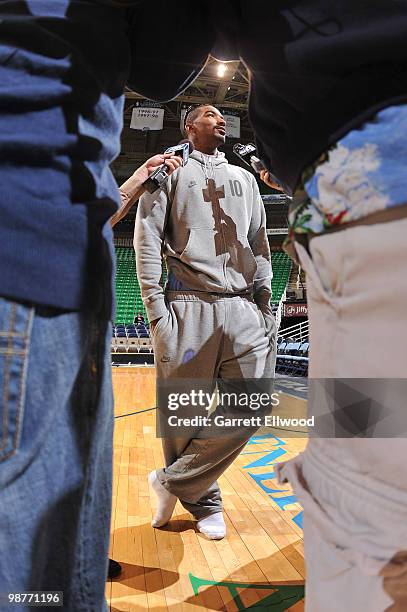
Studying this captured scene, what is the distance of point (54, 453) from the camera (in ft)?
1.54

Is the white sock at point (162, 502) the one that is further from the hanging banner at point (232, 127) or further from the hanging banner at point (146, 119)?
the hanging banner at point (232, 127)

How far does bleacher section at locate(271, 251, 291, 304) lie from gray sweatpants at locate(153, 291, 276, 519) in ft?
42.2

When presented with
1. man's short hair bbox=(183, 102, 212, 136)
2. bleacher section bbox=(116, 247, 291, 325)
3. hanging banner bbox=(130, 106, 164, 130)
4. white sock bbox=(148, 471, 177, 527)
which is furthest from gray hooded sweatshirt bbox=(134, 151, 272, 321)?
bleacher section bbox=(116, 247, 291, 325)

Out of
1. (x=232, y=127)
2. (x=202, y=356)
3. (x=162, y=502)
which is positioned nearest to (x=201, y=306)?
(x=202, y=356)

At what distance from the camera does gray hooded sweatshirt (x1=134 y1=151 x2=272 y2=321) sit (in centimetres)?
154

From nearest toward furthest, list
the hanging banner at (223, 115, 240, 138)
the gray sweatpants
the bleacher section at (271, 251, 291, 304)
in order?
1. the gray sweatpants
2. the hanging banner at (223, 115, 240, 138)
3. the bleacher section at (271, 251, 291, 304)

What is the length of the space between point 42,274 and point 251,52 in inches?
13.0

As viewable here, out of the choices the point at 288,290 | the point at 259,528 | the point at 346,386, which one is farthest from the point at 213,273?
the point at 288,290

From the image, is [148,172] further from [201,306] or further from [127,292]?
[127,292]

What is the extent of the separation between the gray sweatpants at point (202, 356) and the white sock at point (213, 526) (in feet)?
0.10

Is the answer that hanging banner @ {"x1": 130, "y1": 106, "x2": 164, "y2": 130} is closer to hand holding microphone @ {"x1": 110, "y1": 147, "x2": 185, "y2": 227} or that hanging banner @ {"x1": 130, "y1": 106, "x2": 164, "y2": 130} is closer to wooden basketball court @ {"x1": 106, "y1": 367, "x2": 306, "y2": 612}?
wooden basketball court @ {"x1": 106, "y1": 367, "x2": 306, "y2": 612}

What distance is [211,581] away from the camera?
123cm

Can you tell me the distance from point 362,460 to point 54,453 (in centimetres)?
28

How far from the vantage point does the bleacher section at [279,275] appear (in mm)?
14617
